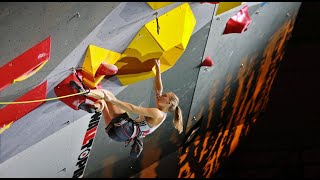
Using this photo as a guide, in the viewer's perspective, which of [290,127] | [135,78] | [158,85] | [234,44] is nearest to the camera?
[135,78]

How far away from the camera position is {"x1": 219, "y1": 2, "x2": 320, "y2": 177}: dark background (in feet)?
15.7

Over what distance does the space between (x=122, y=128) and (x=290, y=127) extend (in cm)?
328

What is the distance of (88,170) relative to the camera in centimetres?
343

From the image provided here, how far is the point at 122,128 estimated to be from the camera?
8.68ft

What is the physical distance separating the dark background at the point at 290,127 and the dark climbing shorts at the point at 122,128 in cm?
256

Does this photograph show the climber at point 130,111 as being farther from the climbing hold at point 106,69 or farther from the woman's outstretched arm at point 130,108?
the climbing hold at point 106,69

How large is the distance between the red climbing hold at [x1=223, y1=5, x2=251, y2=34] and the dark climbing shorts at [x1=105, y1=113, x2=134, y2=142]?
0.96 metres

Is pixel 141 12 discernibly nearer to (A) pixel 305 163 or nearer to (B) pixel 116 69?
(B) pixel 116 69

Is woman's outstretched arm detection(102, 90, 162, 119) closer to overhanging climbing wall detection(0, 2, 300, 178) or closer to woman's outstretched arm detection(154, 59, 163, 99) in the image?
overhanging climbing wall detection(0, 2, 300, 178)

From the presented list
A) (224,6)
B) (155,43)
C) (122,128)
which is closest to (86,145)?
(122,128)

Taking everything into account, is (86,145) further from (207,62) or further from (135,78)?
(207,62)

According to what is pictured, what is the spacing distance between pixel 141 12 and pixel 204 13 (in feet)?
1.86

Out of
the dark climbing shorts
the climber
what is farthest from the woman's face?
the dark climbing shorts

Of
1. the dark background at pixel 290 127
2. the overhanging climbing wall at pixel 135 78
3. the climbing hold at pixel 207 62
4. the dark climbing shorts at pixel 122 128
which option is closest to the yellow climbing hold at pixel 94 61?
the overhanging climbing wall at pixel 135 78
